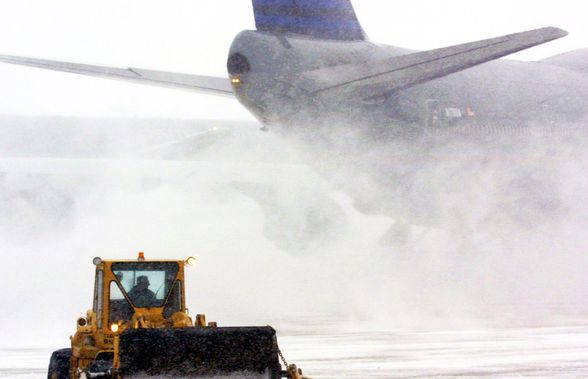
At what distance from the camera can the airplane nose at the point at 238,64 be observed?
24188mm

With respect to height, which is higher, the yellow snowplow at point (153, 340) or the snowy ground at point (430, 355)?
the yellow snowplow at point (153, 340)

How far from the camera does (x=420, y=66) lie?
2356 cm

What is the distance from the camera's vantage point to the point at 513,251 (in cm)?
2983

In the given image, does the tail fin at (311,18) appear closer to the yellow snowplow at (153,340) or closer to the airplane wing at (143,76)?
the airplane wing at (143,76)

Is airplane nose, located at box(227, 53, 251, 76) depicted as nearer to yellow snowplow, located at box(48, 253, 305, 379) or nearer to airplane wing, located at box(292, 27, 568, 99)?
airplane wing, located at box(292, 27, 568, 99)

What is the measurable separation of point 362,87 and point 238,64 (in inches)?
111

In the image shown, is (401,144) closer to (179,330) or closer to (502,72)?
(502,72)

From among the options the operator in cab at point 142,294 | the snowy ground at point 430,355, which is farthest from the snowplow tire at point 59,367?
the snowy ground at point 430,355

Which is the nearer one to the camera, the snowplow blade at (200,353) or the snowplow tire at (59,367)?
the snowplow blade at (200,353)

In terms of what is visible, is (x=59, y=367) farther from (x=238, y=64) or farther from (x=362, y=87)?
(x=362, y=87)

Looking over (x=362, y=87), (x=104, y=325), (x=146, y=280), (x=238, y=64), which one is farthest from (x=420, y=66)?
(x=104, y=325)

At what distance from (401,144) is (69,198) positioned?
968 cm

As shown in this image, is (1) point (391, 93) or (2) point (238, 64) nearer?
(2) point (238, 64)

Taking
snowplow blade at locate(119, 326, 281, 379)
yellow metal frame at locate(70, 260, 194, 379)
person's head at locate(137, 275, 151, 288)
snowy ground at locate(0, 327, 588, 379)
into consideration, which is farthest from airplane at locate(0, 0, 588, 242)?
snowplow blade at locate(119, 326, 281, 379)
